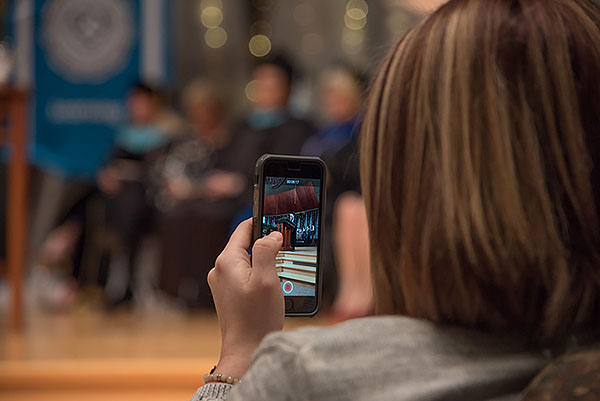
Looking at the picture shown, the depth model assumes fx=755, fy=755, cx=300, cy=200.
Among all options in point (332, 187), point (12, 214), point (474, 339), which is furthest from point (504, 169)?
point (12, 214)

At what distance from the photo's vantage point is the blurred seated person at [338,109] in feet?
8.49

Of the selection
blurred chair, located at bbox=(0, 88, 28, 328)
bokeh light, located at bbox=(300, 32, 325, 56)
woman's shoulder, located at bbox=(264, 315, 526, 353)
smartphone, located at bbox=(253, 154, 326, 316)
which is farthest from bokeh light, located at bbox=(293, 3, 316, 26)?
woman's shoulder, located at bbox=(264, 315, 526, 353)

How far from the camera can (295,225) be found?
0.55 metres

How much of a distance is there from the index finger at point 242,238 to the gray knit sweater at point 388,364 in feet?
0.37

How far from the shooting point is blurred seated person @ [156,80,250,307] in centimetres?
284

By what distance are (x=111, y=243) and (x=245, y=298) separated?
9.34 ft

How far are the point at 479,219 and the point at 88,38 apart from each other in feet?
11.3

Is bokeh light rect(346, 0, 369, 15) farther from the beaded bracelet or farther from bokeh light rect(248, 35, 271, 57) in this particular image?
the beaded bracelet

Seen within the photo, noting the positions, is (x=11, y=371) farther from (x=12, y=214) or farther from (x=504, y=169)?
(x=504, y=169)

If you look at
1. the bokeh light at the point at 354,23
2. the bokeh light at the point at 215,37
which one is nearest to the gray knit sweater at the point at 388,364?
the bokeh light at the point at 354,23

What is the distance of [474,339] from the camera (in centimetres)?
45

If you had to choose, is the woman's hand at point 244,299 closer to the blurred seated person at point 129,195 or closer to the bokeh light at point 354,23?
the blurred seated person at point 129,195

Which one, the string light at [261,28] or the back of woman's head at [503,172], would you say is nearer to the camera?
the back of woman's head at [503,172]

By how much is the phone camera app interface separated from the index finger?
13 millimetres
